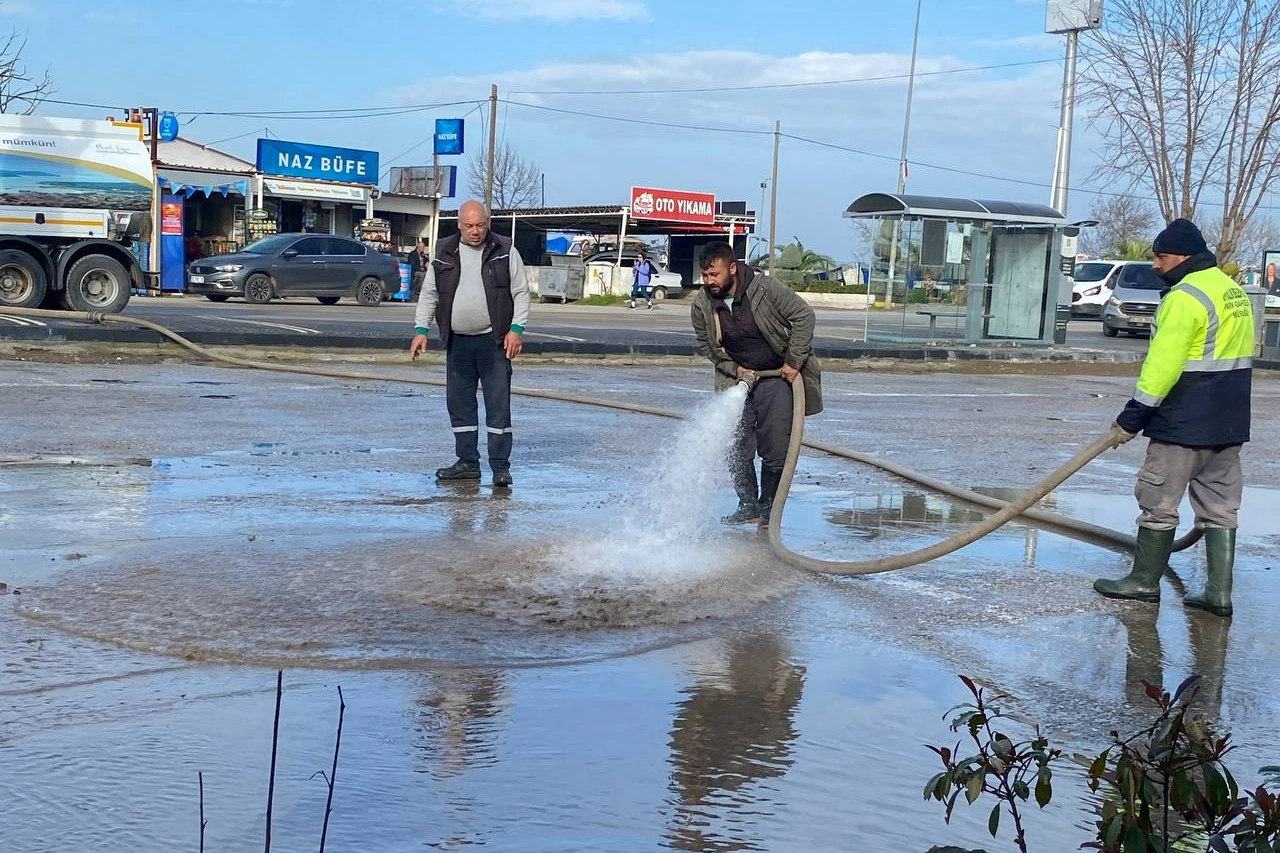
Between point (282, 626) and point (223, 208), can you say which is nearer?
point (282, 626)

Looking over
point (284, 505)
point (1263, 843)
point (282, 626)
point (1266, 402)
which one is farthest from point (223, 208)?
point (1263, 843)

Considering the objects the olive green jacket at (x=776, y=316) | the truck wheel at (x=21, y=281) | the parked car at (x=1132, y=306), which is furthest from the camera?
the parked car at (x=1132, y=306)

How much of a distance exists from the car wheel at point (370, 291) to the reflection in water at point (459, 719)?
28.9 meters

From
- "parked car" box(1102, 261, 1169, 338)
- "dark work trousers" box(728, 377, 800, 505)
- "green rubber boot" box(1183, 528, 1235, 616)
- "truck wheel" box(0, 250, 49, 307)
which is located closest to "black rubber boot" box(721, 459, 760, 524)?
"dark work trousers" box(728, 377, 800, 505)

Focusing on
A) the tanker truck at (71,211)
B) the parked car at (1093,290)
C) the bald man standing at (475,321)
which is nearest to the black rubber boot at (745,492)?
the bald man standing at (475,321)

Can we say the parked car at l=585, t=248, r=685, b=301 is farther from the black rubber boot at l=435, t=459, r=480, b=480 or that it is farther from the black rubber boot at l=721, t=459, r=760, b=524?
the black rubber boot at l=721, t=459, r=760, b=524

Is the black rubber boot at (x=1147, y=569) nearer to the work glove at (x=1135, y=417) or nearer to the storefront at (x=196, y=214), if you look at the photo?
the work glove at (x=1135, y=417)

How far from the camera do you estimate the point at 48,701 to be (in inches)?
168

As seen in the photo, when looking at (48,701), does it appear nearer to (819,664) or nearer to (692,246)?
(819,664)

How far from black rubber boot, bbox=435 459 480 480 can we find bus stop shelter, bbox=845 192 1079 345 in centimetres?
1676

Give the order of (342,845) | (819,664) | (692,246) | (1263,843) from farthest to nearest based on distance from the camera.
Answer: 1. (692,246)
2. (819,664)
3. (342,845)
4. (1263,843)

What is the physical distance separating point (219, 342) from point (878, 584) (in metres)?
12.9

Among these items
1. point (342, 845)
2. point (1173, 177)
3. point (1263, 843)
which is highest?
point (1173, 177)

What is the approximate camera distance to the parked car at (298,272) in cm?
3045
